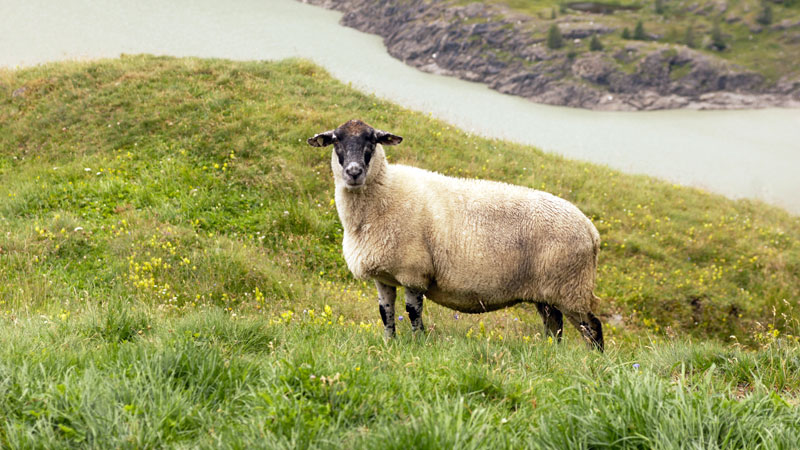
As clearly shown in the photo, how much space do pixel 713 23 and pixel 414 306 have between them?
385 feet

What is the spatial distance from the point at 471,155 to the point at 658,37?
9296 centimetres

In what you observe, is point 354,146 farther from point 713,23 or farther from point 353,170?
point 713,23

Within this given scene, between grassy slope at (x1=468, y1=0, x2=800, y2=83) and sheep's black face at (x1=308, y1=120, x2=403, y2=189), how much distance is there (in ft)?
253

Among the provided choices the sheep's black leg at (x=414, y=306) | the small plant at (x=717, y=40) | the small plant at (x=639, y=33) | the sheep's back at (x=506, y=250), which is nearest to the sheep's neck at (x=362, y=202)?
the sheep's back at (x=506, y=250)

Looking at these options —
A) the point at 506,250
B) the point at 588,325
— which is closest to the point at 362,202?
the point at 506,250

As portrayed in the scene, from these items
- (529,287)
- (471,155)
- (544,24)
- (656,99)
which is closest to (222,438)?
(529,287)

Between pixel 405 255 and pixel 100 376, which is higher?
pixel 100 376

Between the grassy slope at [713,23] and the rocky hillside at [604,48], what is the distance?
219 mm

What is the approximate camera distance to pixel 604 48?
76.9m

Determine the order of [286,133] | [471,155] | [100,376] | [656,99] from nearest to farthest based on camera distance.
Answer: [100,376] → [286,133] → [471,155] → [656,99]

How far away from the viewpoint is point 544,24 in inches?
3164

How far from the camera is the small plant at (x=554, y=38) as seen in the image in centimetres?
7319

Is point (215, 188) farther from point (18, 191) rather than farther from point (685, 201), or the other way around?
point (685, 201)

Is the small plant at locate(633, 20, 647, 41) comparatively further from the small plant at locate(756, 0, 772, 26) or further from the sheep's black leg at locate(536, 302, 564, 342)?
the sheep's black leg at locate(536, 302, 564, 342)
